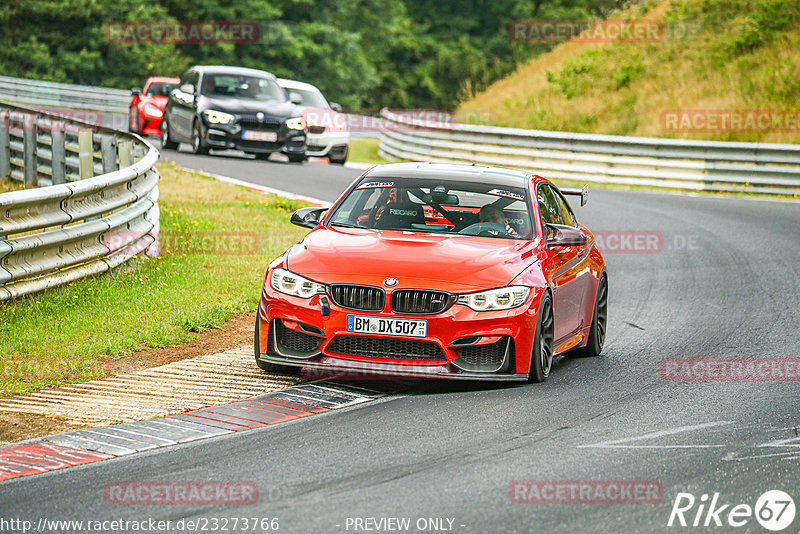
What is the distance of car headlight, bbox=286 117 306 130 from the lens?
84.2 ft

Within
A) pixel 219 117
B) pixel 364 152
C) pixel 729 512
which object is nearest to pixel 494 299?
pixel 729 512

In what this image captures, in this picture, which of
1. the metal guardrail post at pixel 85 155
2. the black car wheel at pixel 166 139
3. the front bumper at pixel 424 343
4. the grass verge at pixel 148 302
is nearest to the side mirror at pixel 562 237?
the front bumper at pixel 424 343

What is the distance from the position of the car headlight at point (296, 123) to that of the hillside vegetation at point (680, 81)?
1002 cm

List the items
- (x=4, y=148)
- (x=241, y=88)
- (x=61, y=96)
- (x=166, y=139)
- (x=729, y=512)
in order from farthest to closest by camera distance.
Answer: (x=61, y=96) < (x=166, y=139) < (x=241, y=88) < (x=4, y=148) < (x=729, y=512)

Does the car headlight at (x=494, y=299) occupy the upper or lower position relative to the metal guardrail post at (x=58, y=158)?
upper

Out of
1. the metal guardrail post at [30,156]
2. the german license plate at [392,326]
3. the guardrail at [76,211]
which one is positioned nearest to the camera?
the german license plate at [392,326]

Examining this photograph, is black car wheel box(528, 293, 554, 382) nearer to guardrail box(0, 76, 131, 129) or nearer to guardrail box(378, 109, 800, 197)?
guardrail box(378, 109, 800, 197)

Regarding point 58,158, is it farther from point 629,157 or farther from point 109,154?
point 629,157

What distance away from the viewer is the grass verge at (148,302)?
888cm

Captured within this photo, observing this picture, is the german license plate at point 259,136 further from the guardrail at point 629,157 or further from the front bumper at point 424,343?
the front bumper at point 424,343

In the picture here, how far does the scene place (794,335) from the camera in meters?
10.8

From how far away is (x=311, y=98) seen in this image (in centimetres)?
2953

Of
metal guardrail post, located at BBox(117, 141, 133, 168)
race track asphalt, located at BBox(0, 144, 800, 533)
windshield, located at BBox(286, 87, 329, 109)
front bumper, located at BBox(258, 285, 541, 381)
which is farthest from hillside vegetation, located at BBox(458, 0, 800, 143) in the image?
front bumper, located at BBox(258, 285, 541, 381)

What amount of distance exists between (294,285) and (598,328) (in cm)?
300
